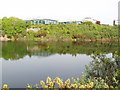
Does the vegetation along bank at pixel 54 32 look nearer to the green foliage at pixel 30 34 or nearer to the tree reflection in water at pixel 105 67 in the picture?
the green foliage at pixel 30 34

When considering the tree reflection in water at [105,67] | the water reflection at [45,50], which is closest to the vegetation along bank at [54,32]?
the water reflection at [45,50]

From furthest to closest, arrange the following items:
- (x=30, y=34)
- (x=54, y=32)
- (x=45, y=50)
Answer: (x=30, y=34) < (x=54, y=32) < (x=45, y=50)

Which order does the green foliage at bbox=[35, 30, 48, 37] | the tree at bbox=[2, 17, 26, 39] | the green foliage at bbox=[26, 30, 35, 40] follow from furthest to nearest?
the tree at bbox=[2, 17, 26, 39]
the green foliage at bbox=[26, 30, 35, 40]
the green foliage at bbox=[35, 30, 48, 37]

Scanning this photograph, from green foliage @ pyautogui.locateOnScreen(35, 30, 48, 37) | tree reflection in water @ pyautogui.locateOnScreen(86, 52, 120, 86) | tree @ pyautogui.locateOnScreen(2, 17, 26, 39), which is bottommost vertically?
tree reflection in water @ pyautogui.locateOnScreen(86, 52, 120, 86)

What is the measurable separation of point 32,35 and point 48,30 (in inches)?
115

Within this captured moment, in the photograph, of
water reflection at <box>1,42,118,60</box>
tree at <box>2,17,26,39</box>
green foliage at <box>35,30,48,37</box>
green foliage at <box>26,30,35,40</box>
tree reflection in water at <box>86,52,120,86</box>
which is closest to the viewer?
tree reflection in water at <box>86,52,120,86</box>

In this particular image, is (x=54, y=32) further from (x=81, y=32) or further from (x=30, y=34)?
(x=81, y=32)

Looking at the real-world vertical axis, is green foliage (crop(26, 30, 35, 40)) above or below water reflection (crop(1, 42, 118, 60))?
above

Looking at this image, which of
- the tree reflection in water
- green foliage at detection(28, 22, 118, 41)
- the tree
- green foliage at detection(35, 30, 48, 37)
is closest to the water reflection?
the tree reflection in water

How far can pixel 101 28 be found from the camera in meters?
29.0

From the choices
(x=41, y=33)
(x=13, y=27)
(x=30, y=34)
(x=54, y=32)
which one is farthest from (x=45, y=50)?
(x=13, y=27)

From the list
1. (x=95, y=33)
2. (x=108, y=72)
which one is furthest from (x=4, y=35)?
(x=108, y=72)

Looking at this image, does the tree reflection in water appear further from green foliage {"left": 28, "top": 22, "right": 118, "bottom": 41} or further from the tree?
the tree

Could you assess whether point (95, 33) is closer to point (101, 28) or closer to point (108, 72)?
point (101, 28)
